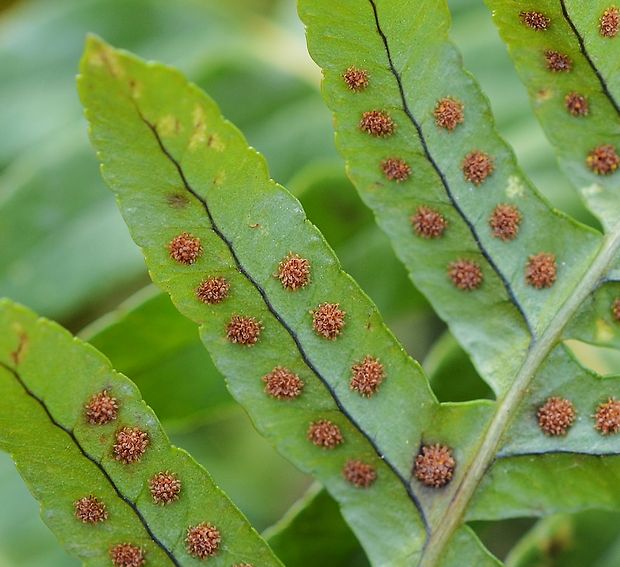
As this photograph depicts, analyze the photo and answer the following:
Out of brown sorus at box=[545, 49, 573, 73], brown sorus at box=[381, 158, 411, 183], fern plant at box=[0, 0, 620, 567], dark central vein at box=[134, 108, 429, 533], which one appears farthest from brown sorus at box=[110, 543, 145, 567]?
brown sorus at box=[545, 49, 573, 73]

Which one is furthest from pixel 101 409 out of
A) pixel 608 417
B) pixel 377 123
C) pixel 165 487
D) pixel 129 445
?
pixel 608 417

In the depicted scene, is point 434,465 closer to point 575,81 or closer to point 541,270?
point 541,270

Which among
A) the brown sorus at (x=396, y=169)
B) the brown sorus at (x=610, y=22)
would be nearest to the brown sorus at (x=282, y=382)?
the brown sorus at (x=396, y=169)

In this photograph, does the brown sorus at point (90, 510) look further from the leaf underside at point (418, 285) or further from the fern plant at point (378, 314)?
the leaf underside at point (418, 285)

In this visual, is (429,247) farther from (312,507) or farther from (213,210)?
(312,507)

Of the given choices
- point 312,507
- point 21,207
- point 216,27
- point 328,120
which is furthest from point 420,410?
point 216,27

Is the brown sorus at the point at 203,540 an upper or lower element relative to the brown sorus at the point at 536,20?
lower

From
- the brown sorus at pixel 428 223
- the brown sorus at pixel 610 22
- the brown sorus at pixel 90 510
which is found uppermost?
the brown sorus at pixel 610 22
